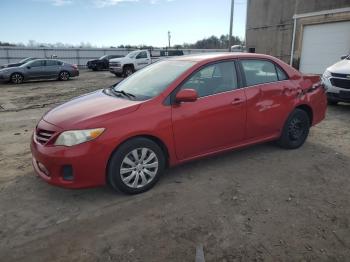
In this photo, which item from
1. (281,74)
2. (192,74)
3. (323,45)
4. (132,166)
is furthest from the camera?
(323,45)

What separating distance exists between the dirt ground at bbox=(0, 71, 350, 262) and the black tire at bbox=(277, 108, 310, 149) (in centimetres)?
25

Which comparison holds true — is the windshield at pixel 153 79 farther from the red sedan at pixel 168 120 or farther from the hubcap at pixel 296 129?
the hubcap at pixel 296 129

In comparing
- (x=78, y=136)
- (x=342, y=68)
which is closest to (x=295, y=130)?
(x=78, y=136)

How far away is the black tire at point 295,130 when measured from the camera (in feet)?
17.0

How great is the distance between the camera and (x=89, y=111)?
151 inches

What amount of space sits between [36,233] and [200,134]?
2.18 meters

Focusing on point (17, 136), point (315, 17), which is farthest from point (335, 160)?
point (315, 17)

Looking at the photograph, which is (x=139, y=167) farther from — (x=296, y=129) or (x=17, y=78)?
(x=17, y=78)

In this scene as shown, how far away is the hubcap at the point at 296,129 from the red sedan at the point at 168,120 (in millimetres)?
16

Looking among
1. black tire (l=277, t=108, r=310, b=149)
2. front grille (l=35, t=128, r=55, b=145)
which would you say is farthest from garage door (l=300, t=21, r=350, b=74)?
front grille (l=35, t=128, r=55, b=145)

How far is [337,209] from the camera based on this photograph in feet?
11.4

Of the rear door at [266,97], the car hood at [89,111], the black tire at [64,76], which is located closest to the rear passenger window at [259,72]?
the rear door at [266,97]

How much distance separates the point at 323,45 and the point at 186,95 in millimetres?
16556

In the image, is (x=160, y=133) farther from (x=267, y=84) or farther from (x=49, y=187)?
(x=267, y=84)
